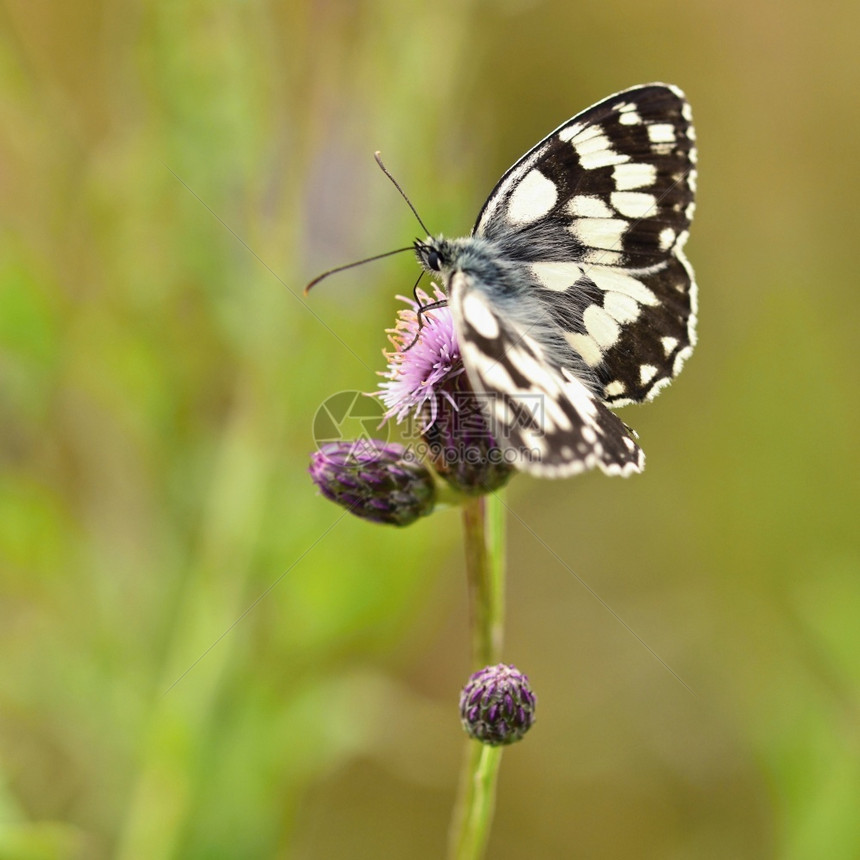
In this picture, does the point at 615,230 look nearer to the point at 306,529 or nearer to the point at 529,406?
the point at 529,406

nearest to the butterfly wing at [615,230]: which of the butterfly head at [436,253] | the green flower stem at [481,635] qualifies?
the butterfly head at [436,253]

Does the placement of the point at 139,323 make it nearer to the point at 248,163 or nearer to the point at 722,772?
the point at 248,163

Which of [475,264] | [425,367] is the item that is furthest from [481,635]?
[475,264]

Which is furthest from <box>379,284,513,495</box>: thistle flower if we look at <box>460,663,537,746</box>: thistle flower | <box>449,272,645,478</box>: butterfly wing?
<box>460,663,537,746</box>: thistle flower

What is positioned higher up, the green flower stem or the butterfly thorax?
the butterfly thorax

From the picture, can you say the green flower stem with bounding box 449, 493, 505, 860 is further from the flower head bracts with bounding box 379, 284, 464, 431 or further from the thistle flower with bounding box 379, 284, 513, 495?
the flower head bracts with bounding box 379, 284, 464, 431

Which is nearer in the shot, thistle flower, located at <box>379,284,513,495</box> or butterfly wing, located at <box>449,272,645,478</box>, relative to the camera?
butterfly wing, located at <box>449,272,645,478</box>
